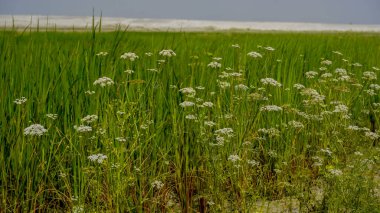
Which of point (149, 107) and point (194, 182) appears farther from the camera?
point (149, 107)

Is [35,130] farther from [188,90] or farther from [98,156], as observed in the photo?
[188,90]

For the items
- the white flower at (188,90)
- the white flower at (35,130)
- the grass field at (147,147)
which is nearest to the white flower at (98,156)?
the grass field at (147,147)

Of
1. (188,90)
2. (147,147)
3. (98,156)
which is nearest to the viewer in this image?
(98,156)

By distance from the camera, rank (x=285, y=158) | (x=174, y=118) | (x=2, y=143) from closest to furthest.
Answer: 1. (x=2, y=143)
2. (x=174, y=118)
3. (x=285, y=158)

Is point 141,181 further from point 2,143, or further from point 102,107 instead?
point 2,143

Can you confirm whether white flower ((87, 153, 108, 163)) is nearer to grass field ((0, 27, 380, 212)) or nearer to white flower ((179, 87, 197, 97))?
grass field ((0, 27, 380, 212))

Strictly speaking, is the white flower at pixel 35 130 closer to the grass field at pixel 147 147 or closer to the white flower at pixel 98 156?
the grass field at pixel 147 147

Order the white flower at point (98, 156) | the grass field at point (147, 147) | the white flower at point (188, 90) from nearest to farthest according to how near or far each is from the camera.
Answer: the white flower at point (98, 156) < the grass field at point (147, 147) < the white flower at point (188, 90)

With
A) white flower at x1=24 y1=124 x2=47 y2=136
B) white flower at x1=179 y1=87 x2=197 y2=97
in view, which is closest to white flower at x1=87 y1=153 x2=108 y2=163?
white flower at x1=24 y1=124 x2=47 y2=136

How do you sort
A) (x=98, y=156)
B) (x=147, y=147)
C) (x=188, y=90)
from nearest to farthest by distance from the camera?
(x=98, y=156) → (x=188, y=90) → (x=147, y=147)

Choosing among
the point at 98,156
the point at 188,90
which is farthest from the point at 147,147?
the point at 98,156

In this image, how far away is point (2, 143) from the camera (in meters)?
3.22

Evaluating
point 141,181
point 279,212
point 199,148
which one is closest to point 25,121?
point 141,181

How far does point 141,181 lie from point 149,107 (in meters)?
0.92
